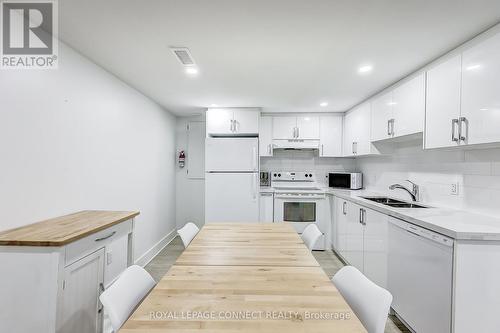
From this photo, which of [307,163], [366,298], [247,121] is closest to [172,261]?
[247,121]

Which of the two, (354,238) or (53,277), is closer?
(53,277)

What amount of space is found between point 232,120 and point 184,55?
70.3 inches

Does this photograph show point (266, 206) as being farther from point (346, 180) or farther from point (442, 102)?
point (442, 102)

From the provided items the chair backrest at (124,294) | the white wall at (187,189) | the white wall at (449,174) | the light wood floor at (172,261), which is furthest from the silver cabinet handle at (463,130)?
the white wall at (187,189)

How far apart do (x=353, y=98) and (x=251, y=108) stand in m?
1.54

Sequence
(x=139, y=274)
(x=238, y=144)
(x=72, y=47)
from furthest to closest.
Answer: (x=238, y=144), (x=72, y=47), (x=139, y=274)

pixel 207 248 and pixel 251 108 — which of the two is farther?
pixel 251 108

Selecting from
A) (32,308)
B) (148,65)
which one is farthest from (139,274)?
(148,65)

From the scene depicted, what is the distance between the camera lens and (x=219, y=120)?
150 inches

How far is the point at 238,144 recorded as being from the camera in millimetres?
3650

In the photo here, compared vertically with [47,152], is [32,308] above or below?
below

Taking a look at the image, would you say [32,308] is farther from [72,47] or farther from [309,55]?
[309,55]

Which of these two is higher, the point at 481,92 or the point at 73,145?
the point at 481,92

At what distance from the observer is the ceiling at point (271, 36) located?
1418 millimetres
